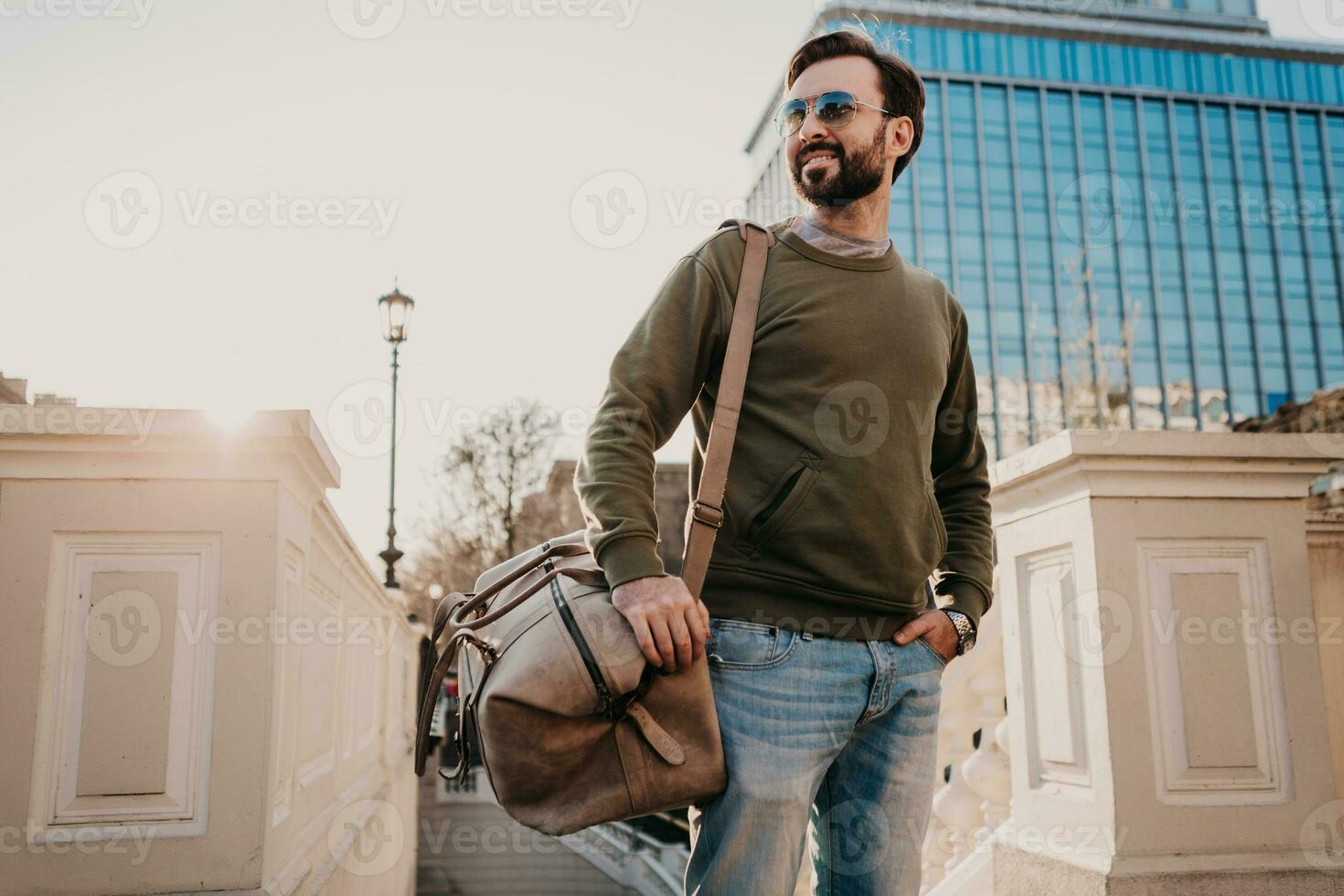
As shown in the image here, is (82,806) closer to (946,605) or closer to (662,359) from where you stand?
(662,359)

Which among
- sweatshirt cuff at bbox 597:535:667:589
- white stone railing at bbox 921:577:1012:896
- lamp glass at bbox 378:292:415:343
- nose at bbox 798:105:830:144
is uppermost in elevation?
lamp glass at bbox 378:292:415:343

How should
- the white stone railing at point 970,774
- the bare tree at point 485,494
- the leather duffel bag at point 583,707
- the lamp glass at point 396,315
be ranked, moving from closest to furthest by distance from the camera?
the leather duffel bag at point 583,707, the white stone railing at point 970,774, the lamp glass at point 396,315, the bare tree at point 485,494

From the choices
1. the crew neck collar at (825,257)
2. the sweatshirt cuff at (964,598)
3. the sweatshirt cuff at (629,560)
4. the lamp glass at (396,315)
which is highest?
the lamp glass at (396,315)

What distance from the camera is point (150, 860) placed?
2.66m

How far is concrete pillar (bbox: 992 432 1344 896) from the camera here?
10.1 feet

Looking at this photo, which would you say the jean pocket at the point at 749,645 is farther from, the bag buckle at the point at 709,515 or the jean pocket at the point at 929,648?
the jean pocket at the point at 929,648

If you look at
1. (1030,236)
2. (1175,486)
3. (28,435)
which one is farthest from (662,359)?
(1030,236)

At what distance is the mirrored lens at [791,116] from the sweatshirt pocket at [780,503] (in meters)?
0.72

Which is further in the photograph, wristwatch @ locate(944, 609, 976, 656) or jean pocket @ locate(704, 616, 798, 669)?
wristwatch @ locate(944, 609, 976, 656)


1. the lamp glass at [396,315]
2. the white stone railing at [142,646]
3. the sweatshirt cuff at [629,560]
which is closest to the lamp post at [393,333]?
the lamp glass at [396,315]

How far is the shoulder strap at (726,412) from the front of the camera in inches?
72.8

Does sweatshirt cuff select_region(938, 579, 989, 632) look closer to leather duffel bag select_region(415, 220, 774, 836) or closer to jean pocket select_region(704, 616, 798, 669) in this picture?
jean pocket select_region(704, 616, 798, 669)

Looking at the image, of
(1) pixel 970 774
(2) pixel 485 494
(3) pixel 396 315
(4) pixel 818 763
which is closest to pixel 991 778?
(1) pixel 970 774

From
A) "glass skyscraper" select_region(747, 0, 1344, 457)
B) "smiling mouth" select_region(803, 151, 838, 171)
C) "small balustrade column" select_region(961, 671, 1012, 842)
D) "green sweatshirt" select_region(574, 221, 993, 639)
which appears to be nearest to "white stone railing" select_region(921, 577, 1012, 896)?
"small balustrade column" select_region(961, 671, 1012, 842)
